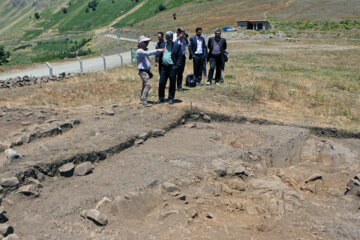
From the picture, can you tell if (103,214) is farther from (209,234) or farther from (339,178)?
(339,178)

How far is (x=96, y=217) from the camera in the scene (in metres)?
4.89

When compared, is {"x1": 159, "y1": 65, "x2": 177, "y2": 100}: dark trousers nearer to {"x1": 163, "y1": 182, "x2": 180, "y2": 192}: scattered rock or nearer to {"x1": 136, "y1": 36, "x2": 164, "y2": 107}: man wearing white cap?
{"x1": 136, "y1": 36, "x2": 164, "y2": 107}: man wearing white cap

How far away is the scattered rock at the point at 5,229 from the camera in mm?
4590

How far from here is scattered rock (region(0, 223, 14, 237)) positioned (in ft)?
15.1

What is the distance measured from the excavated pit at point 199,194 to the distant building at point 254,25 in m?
44.1

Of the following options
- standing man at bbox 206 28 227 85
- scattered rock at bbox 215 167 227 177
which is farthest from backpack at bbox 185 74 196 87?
scattered rock at bbox 215 167 227 177

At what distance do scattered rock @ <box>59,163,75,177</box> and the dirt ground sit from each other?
8 centimetres

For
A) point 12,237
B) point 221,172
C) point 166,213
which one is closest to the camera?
point 12,237

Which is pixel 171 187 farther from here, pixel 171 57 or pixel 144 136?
pixel 171 57

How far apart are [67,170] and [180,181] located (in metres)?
1.87

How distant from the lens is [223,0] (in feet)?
289

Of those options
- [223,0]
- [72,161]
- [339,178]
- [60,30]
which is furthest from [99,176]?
[60,30]

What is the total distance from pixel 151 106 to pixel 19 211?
5.16 meters

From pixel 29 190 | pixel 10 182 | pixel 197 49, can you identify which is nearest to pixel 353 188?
pixel 29 190
